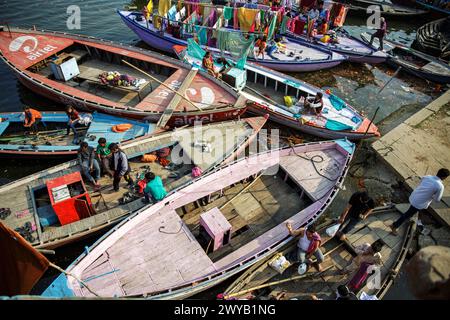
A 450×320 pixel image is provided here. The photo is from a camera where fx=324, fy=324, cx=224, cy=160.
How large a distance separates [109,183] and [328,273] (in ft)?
29.9

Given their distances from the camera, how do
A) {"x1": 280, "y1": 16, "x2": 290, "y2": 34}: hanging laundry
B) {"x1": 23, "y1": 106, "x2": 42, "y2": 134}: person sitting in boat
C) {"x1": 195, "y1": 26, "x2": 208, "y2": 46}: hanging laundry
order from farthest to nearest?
{"x1": 280, "y1": 16, "x2": 290, "y2": 34}: hanging laundry
{"x1": 195, "y1": 26, "x2": 208, "y2": 46}: hanging laundry
{"x1": 23, "y1": 106, "x2": 42, "y2": 134}: person sitting in boat

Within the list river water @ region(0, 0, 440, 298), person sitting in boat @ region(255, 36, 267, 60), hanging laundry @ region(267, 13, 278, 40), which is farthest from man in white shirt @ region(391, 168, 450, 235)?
hanging laundry @ region(267, 13, 278, 40)

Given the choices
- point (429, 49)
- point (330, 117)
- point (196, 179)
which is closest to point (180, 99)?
point (196, 179)

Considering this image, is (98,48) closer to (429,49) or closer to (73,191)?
(73,191)

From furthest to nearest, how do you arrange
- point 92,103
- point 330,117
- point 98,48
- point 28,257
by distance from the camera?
point 98,48 → point 330,117 → point 92,103 → point 28,257

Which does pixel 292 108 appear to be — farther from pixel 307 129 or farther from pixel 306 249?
pixel 306 249

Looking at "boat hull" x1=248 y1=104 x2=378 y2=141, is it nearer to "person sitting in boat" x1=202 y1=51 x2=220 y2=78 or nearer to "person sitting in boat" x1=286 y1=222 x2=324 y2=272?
"person sitting in boat" x1=202 y1=51 x2=220 y2=78

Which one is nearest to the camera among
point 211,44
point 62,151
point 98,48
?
point 62,151

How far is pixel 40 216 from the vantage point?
39.3 ft

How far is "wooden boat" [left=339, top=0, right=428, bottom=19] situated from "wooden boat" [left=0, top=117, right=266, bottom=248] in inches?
919

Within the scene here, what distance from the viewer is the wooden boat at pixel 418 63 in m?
22.1

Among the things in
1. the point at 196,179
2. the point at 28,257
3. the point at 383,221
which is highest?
the point at 28,257

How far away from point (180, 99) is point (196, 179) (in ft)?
18.9

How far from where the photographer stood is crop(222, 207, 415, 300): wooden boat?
1013 centimetres
